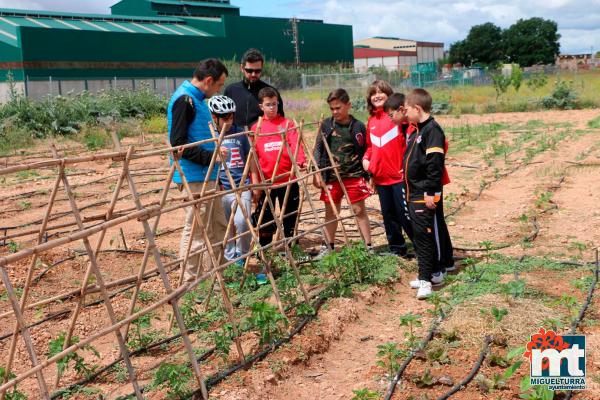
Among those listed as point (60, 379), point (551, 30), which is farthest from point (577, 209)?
point (551, 30)

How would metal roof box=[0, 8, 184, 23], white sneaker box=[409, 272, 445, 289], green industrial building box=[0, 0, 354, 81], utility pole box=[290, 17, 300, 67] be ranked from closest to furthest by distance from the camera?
white sneaker box=[409, 272, 445, 289]
green industrial building box=[0, 0, 354, 81]
metal roof box=[0, 8, 184, 23]
utility pole box=[290, 17, 300, 67]

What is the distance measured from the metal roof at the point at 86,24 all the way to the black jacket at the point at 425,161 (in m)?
26.4

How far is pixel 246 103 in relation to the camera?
18.0 ft

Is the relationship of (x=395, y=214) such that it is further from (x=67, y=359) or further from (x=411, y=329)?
(x=67, y=359)

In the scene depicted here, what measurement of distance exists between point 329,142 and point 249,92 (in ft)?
2.53

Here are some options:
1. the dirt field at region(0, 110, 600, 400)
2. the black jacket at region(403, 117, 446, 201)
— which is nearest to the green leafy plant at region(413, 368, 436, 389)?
the dirt field at region(0, 110, 600, 400)

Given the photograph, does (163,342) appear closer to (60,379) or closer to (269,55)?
(60,379)

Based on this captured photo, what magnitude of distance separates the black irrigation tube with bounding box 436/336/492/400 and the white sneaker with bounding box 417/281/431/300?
2.97 ft

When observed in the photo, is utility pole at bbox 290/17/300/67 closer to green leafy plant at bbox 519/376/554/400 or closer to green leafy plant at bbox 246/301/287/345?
green leafy plant at bbox 246/301/287/345

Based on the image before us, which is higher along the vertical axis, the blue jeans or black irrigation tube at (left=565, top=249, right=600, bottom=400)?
the blue jeans

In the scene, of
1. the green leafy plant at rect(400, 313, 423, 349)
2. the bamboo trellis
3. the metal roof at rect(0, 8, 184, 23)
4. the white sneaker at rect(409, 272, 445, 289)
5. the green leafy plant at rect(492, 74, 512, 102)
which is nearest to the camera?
the bamboo trellis

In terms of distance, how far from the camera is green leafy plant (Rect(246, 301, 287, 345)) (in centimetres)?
383

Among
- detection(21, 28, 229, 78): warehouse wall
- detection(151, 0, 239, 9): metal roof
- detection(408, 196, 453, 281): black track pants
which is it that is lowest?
detection(408, 196, 453, 281): black track pants

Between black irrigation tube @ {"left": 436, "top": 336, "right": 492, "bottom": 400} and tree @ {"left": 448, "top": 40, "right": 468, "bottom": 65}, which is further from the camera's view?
tree @ {"left": 448, "top": 40, "right": 468, "bottom": 65}
